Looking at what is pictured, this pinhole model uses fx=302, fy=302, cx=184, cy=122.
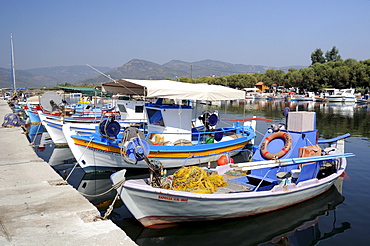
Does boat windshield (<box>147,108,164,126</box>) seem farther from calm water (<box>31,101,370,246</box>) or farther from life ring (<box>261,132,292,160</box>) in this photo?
life ring (<box>261,132,292,160</box>)

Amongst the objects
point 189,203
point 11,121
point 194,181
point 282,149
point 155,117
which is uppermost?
point 155,117

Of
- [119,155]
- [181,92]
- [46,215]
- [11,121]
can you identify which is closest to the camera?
[46,215]

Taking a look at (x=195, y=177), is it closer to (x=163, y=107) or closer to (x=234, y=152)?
(x=163, y=107)

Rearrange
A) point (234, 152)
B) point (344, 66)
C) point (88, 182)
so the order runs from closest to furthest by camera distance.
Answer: point (88, 182), point (234, 152), point (344, 66)

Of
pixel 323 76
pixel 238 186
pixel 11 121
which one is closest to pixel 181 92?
pixel 238 186

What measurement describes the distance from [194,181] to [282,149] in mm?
3388

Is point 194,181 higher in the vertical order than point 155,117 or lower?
lower

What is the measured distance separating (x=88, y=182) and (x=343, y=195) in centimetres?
988

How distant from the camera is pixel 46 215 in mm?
6840

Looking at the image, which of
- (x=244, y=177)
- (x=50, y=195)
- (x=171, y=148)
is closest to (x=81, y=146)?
(x=171, y=148)

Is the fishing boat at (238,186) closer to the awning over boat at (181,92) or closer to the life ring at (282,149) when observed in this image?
the life ring at (282,149)

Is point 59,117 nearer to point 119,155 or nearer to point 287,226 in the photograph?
point 119,155

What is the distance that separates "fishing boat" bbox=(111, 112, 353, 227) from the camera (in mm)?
7594

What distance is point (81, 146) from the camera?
12.9 metres
